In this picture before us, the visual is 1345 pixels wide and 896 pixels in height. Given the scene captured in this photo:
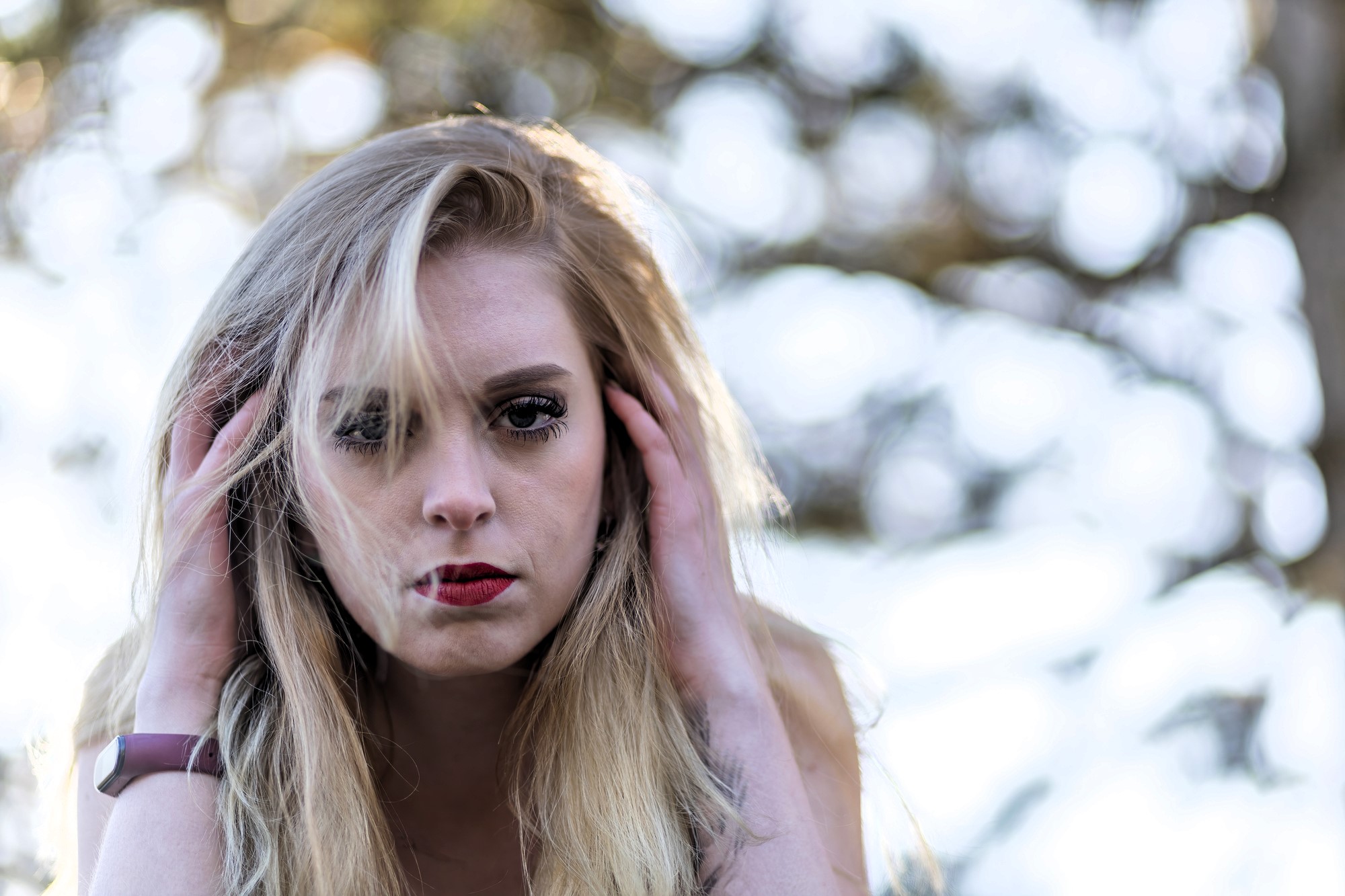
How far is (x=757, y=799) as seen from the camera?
217 centimetres

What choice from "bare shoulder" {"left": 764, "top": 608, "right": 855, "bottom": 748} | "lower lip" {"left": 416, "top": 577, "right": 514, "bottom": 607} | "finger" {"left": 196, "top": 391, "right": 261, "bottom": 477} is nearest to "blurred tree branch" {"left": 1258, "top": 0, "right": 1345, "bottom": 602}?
"bare shoulder" {"left": 764, "top": 608, "right": 855, "bottom": 748}

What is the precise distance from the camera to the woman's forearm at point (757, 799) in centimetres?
208

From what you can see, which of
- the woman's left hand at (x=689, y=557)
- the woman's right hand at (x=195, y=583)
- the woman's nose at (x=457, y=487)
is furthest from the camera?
the woman's left hand at (x=689, y=557)

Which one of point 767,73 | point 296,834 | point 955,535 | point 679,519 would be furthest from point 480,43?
point 296,834

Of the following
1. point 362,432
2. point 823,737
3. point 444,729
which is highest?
point 362,432

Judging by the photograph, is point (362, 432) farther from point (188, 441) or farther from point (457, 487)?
point (188, 441)

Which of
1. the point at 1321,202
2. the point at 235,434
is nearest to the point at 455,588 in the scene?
the point at 235,434

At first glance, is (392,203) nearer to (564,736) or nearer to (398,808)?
(564,736)

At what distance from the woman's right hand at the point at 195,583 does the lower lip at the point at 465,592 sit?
0.50 m

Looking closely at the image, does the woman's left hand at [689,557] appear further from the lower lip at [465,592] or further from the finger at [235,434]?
the finger at [235,434]

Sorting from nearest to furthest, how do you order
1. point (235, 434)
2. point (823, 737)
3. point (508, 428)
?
point (508, 428) < point (235, 434) < point (823, 737)

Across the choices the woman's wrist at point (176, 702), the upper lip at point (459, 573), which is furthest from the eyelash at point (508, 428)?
the woman's wrist at point (176, 702)

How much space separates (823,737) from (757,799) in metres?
0.45

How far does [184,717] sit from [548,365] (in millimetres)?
911
